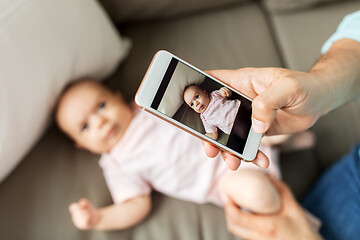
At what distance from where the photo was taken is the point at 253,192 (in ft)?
2.76

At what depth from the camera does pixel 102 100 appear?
979 millimetres

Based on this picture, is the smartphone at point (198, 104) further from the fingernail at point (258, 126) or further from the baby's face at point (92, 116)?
the baby's face at point (92, 116)

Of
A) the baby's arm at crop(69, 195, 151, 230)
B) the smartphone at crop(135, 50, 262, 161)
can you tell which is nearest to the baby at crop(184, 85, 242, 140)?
the smartphone at crop(135, 50, 262, 161)

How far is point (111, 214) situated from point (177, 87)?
0.48m

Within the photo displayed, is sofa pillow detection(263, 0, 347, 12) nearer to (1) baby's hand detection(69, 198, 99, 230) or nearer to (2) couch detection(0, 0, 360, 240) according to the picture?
(2) couch detection(0, 0, 360, 240)

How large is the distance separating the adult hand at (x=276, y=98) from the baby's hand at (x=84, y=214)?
0.41 meters

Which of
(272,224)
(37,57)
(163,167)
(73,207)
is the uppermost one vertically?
(37,57)

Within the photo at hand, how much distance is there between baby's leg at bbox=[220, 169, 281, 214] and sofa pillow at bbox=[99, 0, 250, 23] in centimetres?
61

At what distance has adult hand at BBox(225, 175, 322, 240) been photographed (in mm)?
806

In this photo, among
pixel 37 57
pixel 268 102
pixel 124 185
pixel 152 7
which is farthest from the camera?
pixel 152 7

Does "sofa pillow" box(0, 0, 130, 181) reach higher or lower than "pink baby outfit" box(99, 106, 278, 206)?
higher

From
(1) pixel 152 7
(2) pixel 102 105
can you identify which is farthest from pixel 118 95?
(1) pixel 152 7

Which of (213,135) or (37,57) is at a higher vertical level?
(37,57)

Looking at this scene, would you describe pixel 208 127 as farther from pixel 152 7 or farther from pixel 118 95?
pixel 152 7
